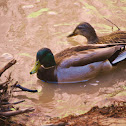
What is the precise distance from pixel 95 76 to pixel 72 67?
2.07 feet

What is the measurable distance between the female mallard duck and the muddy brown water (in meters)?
0.17

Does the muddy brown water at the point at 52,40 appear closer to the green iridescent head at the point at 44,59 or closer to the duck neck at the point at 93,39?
the green iridescent head at the point at 44,59

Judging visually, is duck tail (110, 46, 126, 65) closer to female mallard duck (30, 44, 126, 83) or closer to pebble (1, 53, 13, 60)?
female mallard duck (30, 44, 126, 83)

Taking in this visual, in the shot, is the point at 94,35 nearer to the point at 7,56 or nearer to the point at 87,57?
the point at 87,57

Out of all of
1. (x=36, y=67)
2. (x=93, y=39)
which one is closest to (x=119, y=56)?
(x=93, y=39)

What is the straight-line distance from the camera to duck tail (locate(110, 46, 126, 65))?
6301 millimetres

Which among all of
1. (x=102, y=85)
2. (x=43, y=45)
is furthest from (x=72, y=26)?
(x=102, y=85)

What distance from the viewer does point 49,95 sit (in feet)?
18.6

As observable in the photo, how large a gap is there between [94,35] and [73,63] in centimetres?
156

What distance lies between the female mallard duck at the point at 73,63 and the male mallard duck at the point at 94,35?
59 centimetres

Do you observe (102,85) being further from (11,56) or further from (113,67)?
(11,56)

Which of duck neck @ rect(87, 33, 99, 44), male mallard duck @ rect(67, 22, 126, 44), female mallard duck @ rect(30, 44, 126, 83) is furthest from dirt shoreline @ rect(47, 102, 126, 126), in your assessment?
duck neck @ rect(87, 33, 99, 44)

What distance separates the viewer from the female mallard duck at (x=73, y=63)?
5.88 metres

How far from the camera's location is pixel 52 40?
7449 mm
